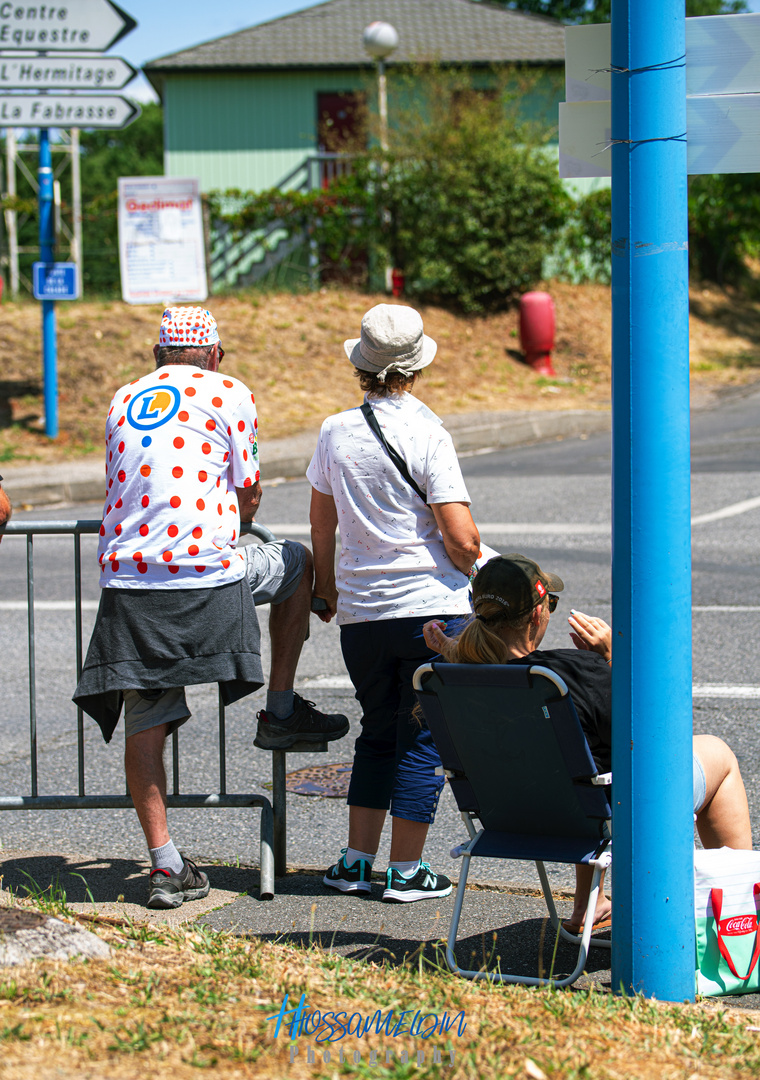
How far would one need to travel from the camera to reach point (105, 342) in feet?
57.4

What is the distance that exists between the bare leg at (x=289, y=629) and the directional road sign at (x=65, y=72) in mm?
11763

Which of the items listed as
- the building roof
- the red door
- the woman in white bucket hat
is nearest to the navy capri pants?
the woman in white bucket hat

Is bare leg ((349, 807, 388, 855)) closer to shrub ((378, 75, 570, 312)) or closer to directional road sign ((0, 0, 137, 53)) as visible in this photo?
directional road sign ((0, 0, 137, 53))

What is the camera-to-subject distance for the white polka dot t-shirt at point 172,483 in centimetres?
359

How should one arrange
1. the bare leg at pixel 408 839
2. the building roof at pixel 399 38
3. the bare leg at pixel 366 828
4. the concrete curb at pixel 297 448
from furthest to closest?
the building roof at pixel 399 38
the concrete curb at pixel 297 448
the bare leg at pixel 366 828
the bare leg at pixel 408 839

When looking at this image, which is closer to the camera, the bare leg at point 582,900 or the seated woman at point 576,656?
the seated woman at point 576,656

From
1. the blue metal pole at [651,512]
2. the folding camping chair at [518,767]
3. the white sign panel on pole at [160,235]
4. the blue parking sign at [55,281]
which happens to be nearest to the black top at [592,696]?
the folding camping chair at [518,767]

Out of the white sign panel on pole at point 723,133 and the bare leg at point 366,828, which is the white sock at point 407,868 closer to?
the bare leg at point 366,828

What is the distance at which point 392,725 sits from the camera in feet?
12.8

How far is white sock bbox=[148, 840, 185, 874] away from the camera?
3744 millimetres

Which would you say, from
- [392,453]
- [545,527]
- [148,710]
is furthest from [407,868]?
[545,527]

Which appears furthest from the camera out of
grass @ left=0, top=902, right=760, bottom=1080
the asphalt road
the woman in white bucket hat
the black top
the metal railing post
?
the asphalt road

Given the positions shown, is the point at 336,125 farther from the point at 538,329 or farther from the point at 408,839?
the point at 408,839

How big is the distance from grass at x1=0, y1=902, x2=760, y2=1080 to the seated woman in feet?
2.10
